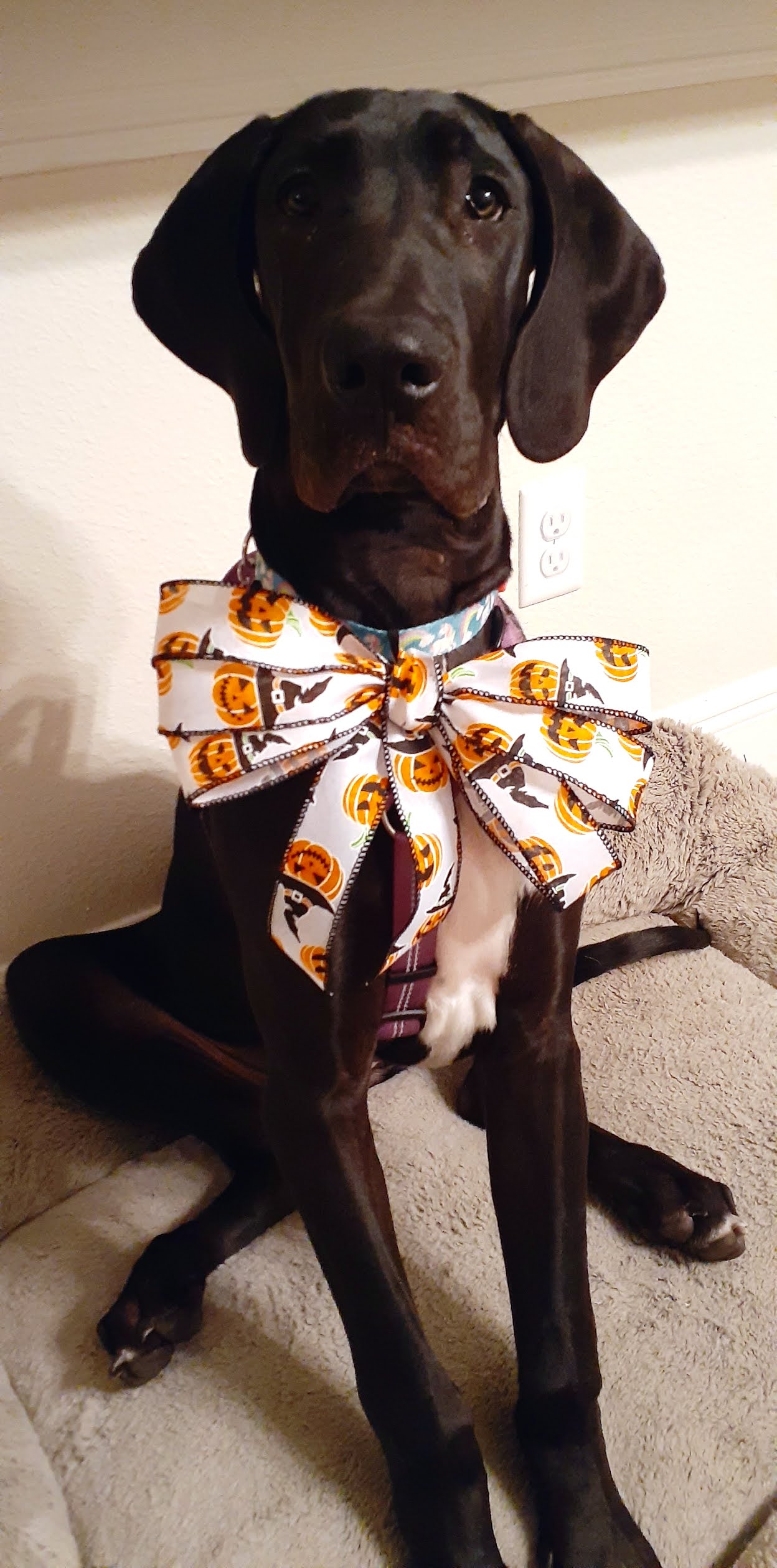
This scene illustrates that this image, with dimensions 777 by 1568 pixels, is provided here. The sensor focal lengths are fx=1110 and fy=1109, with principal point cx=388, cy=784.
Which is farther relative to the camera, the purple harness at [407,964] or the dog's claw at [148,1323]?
the dog's claw at [148,1323]

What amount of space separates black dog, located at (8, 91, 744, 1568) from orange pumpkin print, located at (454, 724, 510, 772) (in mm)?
80

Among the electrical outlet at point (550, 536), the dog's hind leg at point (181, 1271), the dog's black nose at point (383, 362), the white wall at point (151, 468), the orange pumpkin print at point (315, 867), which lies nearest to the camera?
the dog's black nose at point (383, 362)

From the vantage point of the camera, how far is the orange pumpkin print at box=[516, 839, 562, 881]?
740 millimetres

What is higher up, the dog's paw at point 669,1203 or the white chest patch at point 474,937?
the white chest patch at point 474,937

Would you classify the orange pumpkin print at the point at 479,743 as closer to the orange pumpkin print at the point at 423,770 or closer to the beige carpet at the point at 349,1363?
the orange pumpkin print at the point at 423,770

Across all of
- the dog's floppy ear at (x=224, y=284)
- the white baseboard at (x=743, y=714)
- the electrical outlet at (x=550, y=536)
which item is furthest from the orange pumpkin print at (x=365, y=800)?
the white baseboard at (x=743, y=714)

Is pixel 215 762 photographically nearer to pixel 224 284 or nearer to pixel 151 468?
pixel 224 284

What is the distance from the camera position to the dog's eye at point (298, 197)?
0.73 metres

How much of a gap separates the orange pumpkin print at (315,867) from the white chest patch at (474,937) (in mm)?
120

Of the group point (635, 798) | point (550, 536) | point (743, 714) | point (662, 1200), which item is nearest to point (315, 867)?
point (635, 798)

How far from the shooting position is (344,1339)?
978 mm

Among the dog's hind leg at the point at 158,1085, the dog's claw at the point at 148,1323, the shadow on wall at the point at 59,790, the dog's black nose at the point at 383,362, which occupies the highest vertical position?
the dog's black nose at the point at 383,362

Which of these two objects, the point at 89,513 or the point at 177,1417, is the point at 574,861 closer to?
the point at 177,1417

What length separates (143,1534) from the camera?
2.75 feet
